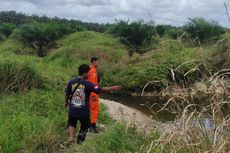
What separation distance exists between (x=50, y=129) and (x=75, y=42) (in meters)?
21.6

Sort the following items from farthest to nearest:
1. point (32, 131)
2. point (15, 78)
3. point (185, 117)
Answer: point (15, 78) < point (32, 131) < point (185, 117)

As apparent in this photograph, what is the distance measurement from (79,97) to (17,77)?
5.07 metres

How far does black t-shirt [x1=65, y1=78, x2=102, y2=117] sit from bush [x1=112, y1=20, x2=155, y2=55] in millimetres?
17305

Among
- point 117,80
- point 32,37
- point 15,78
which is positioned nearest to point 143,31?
point 117,80

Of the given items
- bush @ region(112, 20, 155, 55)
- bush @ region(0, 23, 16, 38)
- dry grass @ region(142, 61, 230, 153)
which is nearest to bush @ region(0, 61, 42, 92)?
dry grass @ region(142, 61, 230, 153)

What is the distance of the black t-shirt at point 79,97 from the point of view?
7301 mm

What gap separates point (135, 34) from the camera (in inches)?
974

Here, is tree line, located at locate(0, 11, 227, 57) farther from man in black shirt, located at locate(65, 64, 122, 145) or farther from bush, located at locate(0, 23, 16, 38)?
man in black shirt, located at locate(65, 64, 122, 145)

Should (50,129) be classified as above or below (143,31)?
below

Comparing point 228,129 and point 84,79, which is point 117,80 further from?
point 228,129

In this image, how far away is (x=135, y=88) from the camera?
19.4m

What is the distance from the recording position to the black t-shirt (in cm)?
730

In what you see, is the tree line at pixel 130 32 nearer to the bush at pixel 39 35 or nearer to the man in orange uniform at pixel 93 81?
the bush at pixel 39 35

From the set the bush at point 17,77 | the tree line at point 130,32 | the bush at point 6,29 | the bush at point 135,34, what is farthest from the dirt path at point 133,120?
the bush at point 6,29
